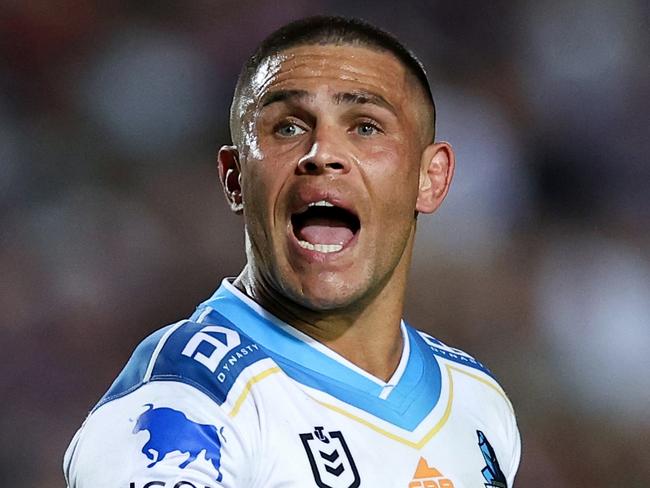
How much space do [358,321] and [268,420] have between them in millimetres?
418

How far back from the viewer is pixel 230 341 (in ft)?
6.24

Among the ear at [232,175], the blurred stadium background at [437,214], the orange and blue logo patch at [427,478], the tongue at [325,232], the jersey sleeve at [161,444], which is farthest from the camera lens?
the blurred stadium background at [437,214]

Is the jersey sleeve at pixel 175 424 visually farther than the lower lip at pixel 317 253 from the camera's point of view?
No

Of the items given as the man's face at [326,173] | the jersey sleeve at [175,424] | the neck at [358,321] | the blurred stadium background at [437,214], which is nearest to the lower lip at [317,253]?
the man's face at [326,173]

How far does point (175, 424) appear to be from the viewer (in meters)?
1.65

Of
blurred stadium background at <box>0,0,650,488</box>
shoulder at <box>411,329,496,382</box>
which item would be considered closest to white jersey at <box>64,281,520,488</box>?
shoulder at <box>411,329,496,382</box>

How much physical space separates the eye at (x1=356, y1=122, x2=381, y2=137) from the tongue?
18cm

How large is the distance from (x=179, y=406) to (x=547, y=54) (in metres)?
3.02

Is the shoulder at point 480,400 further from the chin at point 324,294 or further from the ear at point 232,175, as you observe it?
the ear at point 232,175

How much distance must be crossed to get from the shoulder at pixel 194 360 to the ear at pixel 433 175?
0.53 metres

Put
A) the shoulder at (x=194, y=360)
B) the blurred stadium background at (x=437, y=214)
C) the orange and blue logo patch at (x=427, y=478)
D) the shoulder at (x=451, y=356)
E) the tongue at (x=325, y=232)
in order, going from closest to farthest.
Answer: the shoulder at (x=194, y=360), the orange and blue logo patch at (x=427, y=478), the tongue at (x=325, y=232), the shoulder at (x=451, y=356), the blurred stadium background at (x=437, y=214)

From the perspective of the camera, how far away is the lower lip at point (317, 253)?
2.00 m

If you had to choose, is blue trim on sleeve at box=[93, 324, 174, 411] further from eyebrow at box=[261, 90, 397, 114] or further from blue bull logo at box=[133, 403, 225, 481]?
eyebrow at box=[261, 90, 397, 114]

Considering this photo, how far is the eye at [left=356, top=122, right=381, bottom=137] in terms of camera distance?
2051 mm
